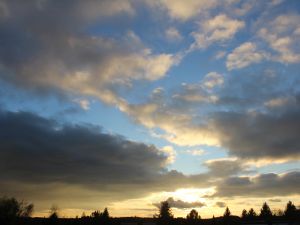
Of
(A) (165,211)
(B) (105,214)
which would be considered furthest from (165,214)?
(B) (105,214)

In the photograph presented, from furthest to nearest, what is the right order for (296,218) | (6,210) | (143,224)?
(143,224)
(6,210)
(296,218)

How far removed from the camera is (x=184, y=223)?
368ft

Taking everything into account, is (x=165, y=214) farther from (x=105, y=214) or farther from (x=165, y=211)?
(x=105, y=214)

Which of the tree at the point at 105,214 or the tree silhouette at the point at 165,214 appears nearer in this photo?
the tree silhouette at the point at 165,214

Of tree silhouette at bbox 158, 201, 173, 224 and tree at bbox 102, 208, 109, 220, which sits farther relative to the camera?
tree at bbox 102, 208, 109, 220

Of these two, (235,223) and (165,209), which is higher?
(165,209)

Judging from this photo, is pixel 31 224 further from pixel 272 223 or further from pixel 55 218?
pixel 272 223

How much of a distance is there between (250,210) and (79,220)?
8710cm

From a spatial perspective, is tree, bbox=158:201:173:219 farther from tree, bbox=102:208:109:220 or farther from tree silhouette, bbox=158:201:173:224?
tree, bbox=102:208:109:220

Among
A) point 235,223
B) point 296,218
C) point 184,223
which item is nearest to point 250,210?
point 184,223

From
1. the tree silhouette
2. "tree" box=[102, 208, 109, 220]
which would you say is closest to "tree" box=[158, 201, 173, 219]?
the tree silhouette

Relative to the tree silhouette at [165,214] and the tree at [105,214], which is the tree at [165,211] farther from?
the tree at [105,214]

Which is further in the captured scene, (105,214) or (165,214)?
(105,214)

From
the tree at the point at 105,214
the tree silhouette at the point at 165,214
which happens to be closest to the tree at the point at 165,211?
the tree silhouette at the point at 165,214
